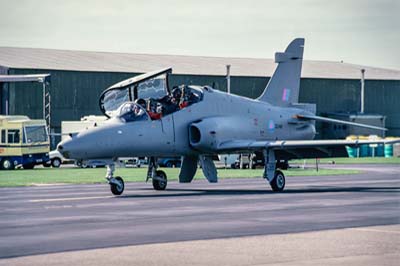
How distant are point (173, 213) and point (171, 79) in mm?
60652

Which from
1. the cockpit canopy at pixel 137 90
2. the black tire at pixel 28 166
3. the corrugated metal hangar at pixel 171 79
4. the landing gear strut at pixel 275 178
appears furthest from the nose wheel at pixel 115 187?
the corrugated metal hangar at pixel 171 79

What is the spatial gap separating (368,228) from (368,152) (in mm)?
64074

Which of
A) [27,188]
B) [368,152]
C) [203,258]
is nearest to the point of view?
[203,258]

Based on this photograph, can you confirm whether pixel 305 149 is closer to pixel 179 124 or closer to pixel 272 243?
pixel 179 124

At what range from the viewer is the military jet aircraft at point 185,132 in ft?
92.0

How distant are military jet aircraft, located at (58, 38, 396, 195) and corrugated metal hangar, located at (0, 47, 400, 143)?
36.7m

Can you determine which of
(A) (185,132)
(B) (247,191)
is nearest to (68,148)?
(A) (185,132)

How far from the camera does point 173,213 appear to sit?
69.3ft

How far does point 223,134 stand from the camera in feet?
102

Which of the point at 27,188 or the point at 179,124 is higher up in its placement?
the point at 179,124

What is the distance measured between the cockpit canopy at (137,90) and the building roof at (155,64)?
143ft

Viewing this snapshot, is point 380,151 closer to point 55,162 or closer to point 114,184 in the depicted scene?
point 55,162

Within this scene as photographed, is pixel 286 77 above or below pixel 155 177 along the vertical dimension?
above

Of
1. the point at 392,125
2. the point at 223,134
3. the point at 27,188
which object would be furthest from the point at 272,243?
the point at 392,125
